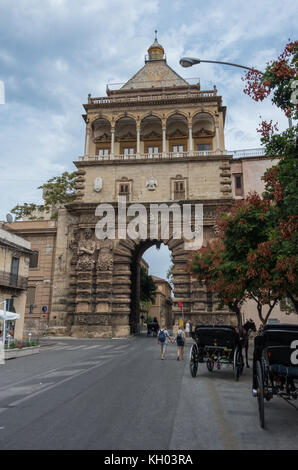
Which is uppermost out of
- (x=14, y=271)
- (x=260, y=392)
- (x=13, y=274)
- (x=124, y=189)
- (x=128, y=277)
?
(x=124, y=189)

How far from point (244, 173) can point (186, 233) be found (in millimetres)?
8742

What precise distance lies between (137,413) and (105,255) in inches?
927

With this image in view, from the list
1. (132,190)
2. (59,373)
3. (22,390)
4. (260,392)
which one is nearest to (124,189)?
(132,190)

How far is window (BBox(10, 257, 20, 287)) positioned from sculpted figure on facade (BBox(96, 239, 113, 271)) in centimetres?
674

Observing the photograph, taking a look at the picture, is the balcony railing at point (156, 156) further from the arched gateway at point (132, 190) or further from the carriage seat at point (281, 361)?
the carriage seat at point (281, 361)

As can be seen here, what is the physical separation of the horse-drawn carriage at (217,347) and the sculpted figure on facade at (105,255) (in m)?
19.0

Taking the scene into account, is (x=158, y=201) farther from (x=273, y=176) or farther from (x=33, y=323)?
(x=273, y=176)

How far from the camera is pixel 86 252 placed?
97.5ft

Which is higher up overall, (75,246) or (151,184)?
(151,184)

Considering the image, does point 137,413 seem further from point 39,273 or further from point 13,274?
point 39,273

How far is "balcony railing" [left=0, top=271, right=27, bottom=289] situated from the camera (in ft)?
74.9

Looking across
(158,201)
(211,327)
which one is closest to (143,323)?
(158,201)

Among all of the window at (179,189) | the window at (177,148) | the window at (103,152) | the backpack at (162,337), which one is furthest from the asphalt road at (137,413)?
the window at (103,152)

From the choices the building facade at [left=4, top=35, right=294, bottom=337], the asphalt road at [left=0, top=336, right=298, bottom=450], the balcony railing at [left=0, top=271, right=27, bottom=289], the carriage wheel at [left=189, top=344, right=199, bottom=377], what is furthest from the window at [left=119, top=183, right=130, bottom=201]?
the carriage wheel at [left=189, top=344, right=199, bottom=377]
